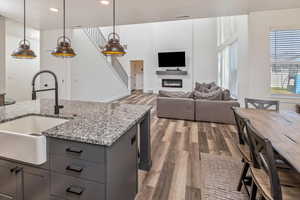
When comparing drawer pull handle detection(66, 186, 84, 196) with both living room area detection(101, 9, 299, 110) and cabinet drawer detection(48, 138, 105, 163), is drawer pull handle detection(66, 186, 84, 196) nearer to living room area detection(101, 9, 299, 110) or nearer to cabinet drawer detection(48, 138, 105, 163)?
cabinet drawer detection(48, 138, 105, 163)

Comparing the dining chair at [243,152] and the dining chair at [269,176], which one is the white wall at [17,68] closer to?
the dining chair at [243,152]

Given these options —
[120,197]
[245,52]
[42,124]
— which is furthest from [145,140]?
[245,52]

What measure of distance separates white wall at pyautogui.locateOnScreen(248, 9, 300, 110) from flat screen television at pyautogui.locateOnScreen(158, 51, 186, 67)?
17.3 feet

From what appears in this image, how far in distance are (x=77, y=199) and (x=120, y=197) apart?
0.32m

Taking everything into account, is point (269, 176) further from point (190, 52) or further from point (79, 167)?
point (190, 52)

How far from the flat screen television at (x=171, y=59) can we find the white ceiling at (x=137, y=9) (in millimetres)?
4872

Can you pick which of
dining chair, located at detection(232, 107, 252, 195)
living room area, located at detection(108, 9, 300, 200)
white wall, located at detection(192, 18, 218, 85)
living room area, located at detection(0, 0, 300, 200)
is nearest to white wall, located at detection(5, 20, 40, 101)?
living room area, located at detection(0, 0, 300, 200)

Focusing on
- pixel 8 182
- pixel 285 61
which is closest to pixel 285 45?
pixel 285 61

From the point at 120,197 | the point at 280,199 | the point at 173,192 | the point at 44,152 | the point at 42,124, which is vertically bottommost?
the point at 173,192

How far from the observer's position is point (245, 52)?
3990mm

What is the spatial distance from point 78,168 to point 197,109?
381 centimetres

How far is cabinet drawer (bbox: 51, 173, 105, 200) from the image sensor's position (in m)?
1.08

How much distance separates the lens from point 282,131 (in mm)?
1551

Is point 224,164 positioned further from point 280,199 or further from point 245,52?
point 245,52
